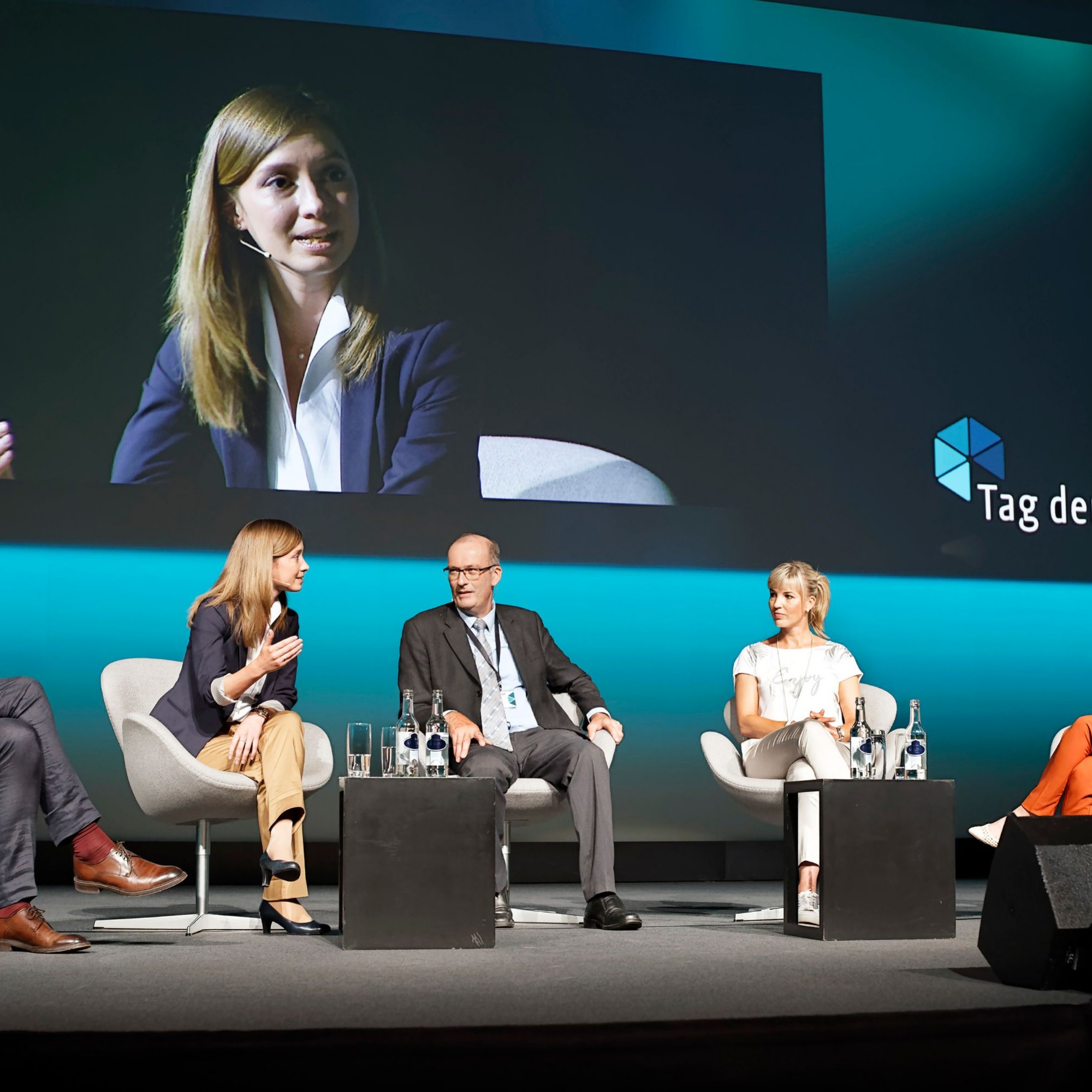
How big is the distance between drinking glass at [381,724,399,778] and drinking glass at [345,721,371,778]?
38 mm

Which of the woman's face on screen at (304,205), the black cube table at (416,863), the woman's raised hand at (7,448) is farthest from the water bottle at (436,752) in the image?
the woman's face on screen at (304,205)

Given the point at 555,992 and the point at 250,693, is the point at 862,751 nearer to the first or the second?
the point at 555,992

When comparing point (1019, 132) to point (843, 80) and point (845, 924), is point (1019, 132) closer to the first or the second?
point (843, 80)

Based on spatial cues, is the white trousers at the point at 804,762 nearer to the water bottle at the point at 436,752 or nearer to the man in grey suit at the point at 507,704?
the man in grey suit at the point at 507,704

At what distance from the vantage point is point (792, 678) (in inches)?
178

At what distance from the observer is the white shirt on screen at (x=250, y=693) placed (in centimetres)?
381

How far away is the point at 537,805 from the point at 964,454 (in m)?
3.03

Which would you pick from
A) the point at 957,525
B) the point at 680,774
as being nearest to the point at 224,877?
the point at 680,774

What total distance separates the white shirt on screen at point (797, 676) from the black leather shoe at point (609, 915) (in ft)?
2.74

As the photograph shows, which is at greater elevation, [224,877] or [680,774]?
[680,774]

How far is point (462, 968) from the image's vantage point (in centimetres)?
294

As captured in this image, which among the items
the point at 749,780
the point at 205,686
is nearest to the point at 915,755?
the point at 749,780

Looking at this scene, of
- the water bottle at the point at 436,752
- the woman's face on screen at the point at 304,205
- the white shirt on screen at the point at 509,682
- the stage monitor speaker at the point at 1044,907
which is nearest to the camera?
the stage monitor speaker at the point at 1044,907

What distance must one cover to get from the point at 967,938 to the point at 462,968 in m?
1.44
